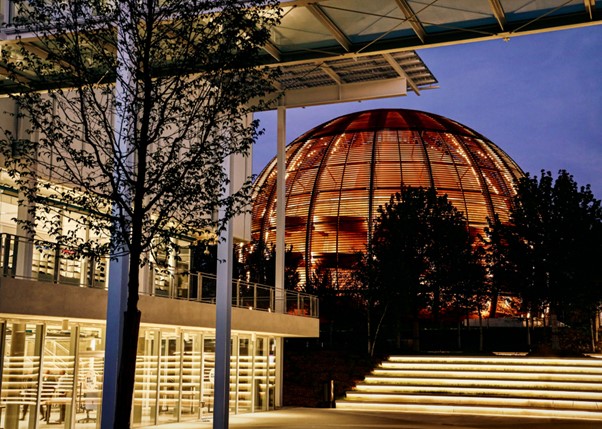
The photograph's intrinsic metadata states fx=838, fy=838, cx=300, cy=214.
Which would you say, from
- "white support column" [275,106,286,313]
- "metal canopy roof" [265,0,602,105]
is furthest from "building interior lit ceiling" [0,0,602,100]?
"white support column" [275,106,286,313]

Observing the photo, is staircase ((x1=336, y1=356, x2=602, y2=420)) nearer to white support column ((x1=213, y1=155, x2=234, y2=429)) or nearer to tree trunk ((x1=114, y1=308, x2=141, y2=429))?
white support column ((x1=213, y1=155, x2=234, y2=429))

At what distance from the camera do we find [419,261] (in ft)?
149

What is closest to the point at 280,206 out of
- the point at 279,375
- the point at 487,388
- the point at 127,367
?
the point at 279,375

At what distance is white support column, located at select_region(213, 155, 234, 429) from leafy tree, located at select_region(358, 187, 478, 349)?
25.9 m

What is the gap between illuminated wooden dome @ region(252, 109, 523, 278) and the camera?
60.6 metres

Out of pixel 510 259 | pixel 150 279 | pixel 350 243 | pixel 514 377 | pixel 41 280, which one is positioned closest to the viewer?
pixel 41 280

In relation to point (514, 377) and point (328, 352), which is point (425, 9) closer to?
point (514, 377)

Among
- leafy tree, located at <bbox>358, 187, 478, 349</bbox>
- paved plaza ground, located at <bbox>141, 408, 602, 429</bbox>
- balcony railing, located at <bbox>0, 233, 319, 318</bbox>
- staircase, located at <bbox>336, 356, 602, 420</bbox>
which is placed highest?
leafy tree, located at <bbox>358, 187, 478, 349</bbox>

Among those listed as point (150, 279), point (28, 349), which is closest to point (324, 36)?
point (150, 279)

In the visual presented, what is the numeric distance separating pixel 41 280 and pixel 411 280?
Result: 30.1 m

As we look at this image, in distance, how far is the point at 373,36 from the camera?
1897 centimetres

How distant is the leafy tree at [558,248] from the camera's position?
41.4 metres

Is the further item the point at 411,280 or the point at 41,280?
the point at 411,280

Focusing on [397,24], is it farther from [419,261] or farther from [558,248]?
[419,261]
